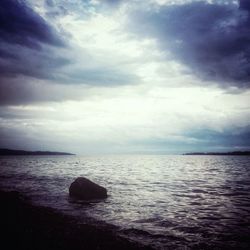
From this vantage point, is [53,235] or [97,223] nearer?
[53,235]

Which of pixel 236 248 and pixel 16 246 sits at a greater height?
pixel 16 246

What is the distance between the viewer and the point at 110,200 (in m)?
23.3

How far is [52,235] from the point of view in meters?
11.2

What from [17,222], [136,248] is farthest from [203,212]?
[17,222]

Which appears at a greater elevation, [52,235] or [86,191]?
[52,235]

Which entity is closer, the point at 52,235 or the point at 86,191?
the point at 52,235

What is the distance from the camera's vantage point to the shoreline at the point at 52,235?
9814 millimetres

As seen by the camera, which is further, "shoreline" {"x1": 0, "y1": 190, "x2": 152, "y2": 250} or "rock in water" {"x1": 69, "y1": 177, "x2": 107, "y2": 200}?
"rock in water" {"x1": 69, "y1": 177, "x2": 107, "y2": 200}

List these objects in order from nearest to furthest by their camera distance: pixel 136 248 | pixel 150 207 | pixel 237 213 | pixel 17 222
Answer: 1. pixel 136 248
2. pixel 17 222
3. pixel 237 213
4. pixel 150 207

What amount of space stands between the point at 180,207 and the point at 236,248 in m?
9.02

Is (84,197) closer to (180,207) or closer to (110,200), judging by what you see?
(110,200)

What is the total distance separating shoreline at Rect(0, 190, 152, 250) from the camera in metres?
9.81

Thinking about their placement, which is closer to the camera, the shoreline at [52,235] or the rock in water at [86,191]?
the shoreline at [52,235]

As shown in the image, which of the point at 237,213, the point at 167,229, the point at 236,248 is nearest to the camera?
the point at 236,248
